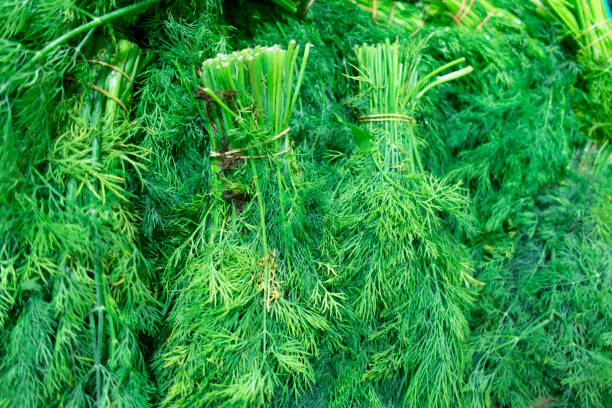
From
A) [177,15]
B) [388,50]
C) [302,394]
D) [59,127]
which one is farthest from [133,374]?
[388,50]

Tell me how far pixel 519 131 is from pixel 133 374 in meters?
1.08

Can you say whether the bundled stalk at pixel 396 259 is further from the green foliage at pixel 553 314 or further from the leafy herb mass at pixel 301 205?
the green foliage at pixel 553 314

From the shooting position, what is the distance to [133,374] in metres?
0.77

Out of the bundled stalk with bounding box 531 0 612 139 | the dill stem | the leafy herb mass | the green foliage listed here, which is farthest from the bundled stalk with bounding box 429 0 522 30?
the dill stem

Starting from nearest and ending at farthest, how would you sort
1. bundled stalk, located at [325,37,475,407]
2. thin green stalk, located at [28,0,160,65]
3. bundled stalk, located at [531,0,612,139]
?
thin green stalk, located at [28,0,160,65] → bundled stalk, located at [325,37,475,407] → bundled stalk, located at [531,0,612,139]

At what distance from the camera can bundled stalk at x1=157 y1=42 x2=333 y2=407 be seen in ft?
2.50

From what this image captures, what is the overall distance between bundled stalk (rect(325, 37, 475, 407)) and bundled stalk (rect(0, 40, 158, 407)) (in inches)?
17.0

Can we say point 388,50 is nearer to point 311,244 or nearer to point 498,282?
point 311,244

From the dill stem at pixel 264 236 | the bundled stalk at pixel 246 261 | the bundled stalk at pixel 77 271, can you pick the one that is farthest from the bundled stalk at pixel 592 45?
the bundled stalk at pixel 77 271

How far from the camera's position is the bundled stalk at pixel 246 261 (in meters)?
0.76

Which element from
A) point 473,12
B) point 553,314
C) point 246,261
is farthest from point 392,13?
point 553,314

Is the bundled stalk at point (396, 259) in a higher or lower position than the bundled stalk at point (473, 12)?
lower

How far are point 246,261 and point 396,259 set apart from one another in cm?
32

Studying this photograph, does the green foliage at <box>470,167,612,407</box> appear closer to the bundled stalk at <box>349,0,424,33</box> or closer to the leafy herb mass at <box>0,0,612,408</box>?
the leafy herb mass at <box>0,0,612,408</box>
